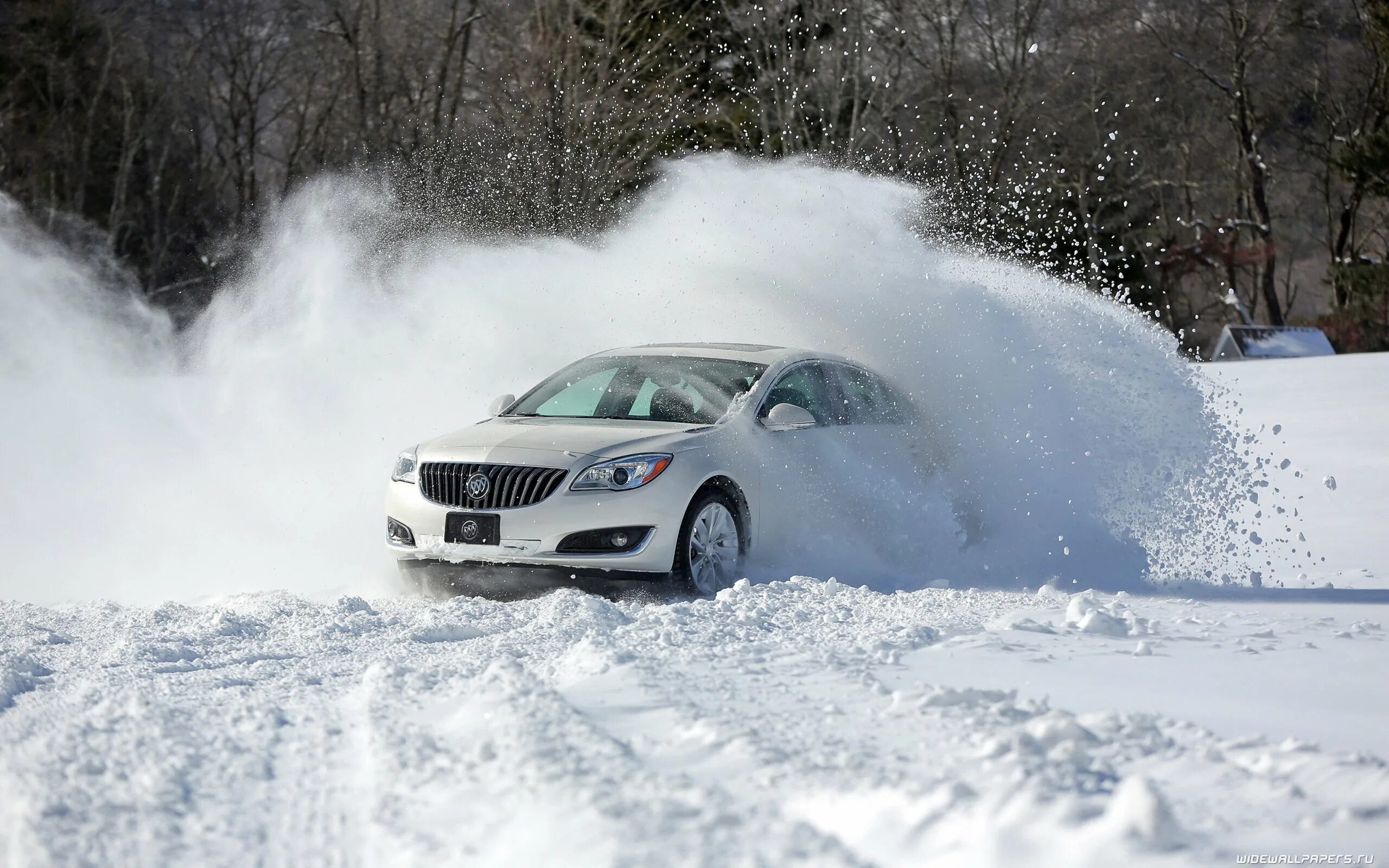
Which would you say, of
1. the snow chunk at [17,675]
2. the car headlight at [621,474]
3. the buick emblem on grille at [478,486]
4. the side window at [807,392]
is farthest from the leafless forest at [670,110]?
the snow chunk at [17,675]

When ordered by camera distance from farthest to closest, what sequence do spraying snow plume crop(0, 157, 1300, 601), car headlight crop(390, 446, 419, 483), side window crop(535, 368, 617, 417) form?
spraying snow plume crop(0, 157, 1300, 601)
side window crop(535, 368, 617, 417)
car headlight crop(390, 446, 419, 483)

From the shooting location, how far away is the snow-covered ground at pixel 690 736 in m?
3.41

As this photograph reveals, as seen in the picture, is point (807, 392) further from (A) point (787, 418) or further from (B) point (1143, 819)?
(B) point (1143, 819)

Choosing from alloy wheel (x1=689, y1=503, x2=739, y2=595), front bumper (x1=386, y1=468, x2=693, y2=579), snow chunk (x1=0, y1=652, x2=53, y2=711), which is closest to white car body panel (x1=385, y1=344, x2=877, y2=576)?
front bumper (x1=386, y1=468, x2=693, y2=579)

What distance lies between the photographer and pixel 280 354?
528 inches

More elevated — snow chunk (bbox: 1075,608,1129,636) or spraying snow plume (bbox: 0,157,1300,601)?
spraying snow plume (bbox: 0,157,1300,601)

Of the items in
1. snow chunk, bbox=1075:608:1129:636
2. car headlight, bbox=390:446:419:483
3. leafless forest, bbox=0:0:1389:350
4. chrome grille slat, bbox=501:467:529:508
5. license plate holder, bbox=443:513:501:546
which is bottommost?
snow chunk, bbox=1075:608:1129:636

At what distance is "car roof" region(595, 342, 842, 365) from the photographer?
8828 mm

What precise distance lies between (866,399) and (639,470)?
→ 2.20 meters

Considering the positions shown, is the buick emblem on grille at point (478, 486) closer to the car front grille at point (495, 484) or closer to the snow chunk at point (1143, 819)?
A: the car front grille at point (495, 484)

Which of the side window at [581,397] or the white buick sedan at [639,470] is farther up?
the side window at [581,397]

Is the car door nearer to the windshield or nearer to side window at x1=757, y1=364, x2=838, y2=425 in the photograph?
side window at x1=757, y1=364, x2=838, y2=425

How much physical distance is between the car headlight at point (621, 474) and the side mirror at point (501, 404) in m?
1.58

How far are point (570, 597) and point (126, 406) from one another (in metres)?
7.58
